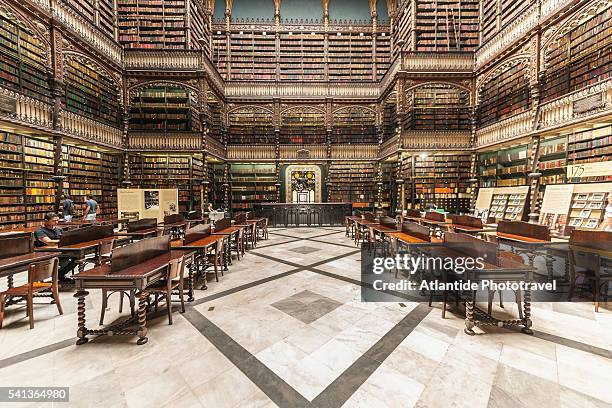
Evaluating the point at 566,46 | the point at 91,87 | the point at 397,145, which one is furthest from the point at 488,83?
the point at 91,87

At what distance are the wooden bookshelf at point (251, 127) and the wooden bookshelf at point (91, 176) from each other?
4.65 meters

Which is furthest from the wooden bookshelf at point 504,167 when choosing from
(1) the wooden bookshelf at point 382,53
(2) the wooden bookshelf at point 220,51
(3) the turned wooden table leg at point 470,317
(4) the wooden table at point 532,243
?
(2) the wooden bookshelf at point 220,51

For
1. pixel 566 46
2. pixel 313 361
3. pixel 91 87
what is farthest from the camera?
pixel 91 87

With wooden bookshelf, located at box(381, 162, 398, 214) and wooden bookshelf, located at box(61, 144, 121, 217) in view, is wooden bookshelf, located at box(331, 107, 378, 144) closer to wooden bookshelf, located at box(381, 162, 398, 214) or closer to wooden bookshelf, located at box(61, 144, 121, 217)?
wooden bookshelf, located at box(381, 162, 398, 214)

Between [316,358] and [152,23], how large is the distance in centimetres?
1245

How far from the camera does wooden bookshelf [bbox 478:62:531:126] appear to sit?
7.11 meters

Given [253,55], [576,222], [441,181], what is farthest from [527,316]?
[253,55]

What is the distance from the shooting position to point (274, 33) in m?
10.6

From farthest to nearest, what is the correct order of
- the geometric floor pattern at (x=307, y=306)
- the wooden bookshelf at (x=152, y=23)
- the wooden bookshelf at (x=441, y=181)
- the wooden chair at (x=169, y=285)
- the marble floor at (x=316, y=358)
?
the wooden bookshelf at (x=441, y=181)
the wooden bookshelf at (x=152, y=23)
the geometric floor pattern at (x=307, y=306)
the wooden chair at (x=169, y=285)
the marble floor at (x=316, y=358)

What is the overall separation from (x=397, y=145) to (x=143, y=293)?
28.9 ft

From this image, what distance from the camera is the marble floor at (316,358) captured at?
1.48 metres

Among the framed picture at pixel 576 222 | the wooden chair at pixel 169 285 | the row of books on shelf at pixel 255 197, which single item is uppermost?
the row of books on shelf at pixel 255 197

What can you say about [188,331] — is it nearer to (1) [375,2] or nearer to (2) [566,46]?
(2) [566,46]

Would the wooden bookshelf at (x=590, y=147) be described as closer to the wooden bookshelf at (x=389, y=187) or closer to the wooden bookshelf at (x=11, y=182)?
the wooden bookshelf at (x=389, y=187)
